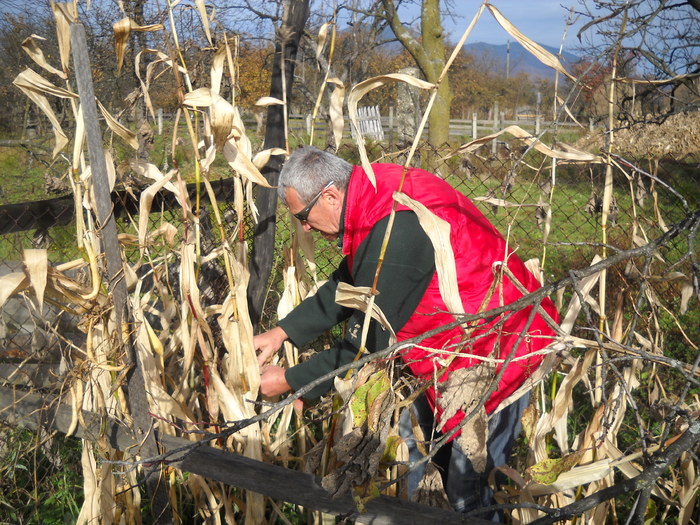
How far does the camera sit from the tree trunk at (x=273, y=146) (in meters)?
2.06

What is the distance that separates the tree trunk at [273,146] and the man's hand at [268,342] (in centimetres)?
16

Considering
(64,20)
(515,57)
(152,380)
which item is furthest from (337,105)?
(515,57)

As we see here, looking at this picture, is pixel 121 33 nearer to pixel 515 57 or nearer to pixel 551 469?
pixel 551 469

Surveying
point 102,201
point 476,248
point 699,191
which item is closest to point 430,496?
point 476,248

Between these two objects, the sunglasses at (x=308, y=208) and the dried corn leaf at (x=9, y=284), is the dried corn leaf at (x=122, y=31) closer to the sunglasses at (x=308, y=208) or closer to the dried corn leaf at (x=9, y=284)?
the dried corn leaf at (x=9, y=284)

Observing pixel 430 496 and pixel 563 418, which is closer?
pixel 430 496

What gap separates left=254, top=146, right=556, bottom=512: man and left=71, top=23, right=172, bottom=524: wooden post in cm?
41

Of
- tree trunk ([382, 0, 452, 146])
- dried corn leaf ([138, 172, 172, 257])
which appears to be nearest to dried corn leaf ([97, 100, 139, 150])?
dried corn leaf ([138, 172, 172, 257])

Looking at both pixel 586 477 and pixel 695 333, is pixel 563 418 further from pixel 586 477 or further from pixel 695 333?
pixel 695 333

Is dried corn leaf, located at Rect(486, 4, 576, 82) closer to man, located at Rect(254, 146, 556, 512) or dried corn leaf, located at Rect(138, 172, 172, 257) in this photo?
man, located at Rect(254, 146, 556, 512)

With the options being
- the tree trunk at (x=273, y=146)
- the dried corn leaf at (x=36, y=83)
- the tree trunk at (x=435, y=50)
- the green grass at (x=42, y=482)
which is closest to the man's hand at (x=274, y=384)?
the tree trunk at (x=273, y=146)

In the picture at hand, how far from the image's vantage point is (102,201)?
151 centimetres

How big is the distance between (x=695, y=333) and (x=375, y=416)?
4.03m

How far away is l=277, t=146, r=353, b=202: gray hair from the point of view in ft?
6.15
